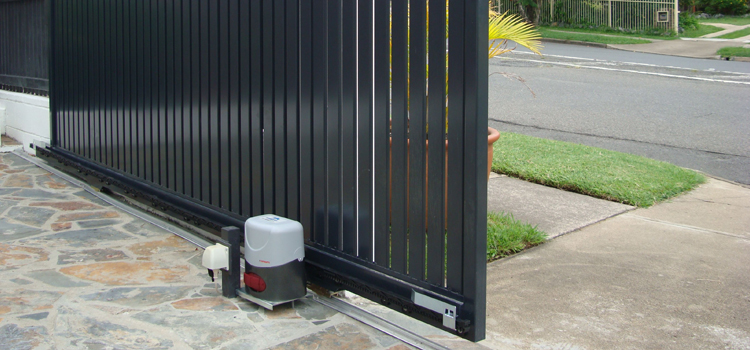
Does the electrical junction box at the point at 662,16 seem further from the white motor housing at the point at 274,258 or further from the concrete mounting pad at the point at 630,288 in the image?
the white motor housing at the point at 274,258

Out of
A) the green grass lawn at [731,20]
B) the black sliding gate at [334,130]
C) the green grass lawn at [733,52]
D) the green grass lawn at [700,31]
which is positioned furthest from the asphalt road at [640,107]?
the green grass lawn at [731,20]

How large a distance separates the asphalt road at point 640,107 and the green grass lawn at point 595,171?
84 centimetres

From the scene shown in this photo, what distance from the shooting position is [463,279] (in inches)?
134

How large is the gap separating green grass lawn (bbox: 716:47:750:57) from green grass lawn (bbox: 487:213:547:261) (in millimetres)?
16597

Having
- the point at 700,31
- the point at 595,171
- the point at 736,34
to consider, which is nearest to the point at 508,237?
the point at 595,171

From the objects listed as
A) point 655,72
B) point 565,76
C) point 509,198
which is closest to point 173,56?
point 509,198

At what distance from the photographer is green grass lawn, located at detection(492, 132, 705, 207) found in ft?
22.5

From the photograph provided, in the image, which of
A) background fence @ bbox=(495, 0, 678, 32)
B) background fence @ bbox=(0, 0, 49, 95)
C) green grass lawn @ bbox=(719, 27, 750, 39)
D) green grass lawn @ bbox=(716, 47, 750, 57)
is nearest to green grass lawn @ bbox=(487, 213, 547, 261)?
background fence @ bbox=(0, 0, 49, 95)

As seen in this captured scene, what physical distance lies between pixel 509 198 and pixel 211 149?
9.24 ft

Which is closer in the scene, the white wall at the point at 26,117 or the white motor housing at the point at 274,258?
the white motor housing at the point at 274,258

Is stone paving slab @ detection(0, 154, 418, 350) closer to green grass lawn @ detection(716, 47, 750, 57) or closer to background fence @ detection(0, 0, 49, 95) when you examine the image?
background fence @ detection(0, 0, 49, 95)

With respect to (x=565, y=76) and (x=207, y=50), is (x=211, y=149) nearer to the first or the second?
(x=207, y=50)

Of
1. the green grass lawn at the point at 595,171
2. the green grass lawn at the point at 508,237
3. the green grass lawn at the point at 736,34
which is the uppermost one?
the green grass lawn at the point at 736,34

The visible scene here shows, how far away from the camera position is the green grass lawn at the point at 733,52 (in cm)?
1952
